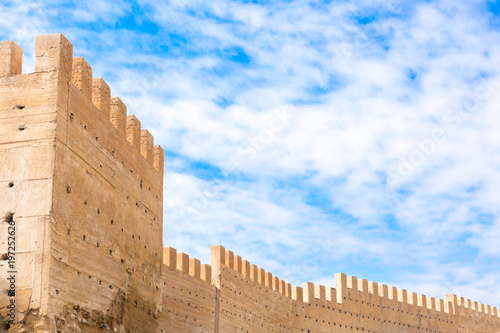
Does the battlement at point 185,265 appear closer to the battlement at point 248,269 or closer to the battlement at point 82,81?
the battlement at point 248,269

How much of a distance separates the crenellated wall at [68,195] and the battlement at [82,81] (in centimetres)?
2

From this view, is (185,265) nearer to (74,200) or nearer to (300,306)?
(300,306)

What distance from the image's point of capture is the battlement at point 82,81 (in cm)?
1073

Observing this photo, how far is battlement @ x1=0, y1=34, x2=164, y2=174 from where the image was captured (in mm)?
10734

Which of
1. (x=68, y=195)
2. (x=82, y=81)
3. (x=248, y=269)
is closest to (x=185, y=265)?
(x=248, y=269)

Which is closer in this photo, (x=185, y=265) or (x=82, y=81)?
(x=82, y=81)

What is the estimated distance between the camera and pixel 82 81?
11352mm

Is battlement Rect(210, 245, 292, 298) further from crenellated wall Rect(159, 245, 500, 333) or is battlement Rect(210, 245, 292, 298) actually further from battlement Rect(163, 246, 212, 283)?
battlement Rect(163, 246, 212, 283)

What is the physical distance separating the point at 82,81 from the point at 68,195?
199cm

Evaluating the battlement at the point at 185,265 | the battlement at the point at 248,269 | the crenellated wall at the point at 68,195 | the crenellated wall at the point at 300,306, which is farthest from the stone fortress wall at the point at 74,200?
the battlement at the point at 248,269

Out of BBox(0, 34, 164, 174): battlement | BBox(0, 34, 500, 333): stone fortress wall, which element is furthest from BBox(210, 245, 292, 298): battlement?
BBox(0, 34, 164, 174): battlement

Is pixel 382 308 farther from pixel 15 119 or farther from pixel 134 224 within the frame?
pixel 15 119

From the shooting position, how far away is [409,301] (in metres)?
28.9

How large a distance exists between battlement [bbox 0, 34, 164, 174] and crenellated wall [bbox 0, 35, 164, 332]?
0.06 ft
